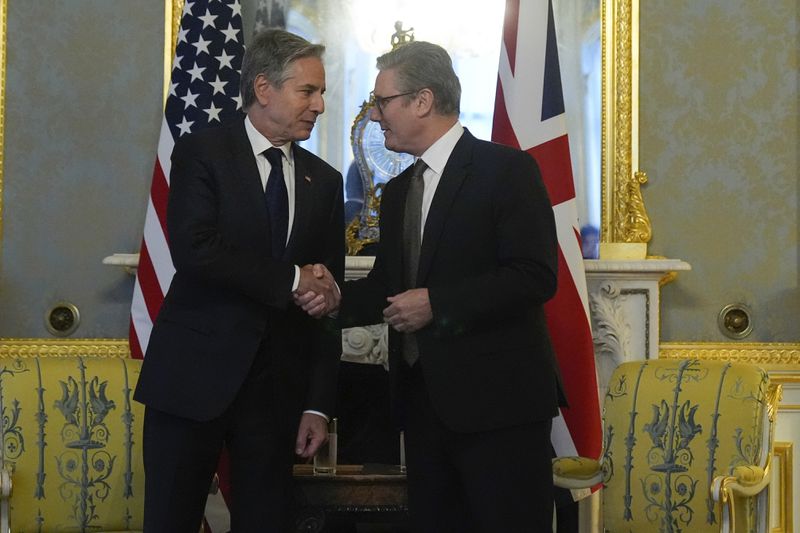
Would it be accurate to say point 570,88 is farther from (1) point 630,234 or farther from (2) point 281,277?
(2) point 281,277

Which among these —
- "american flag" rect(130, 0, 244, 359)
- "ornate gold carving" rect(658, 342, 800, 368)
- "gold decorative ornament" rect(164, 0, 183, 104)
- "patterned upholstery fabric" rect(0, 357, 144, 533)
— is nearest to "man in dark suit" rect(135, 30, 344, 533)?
"patterned upholstery fabric" rect(0, 357, 144, 533)

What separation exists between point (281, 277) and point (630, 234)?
252cm

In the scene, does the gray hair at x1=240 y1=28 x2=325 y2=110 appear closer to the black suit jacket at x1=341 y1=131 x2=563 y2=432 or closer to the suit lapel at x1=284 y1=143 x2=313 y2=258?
the suit lapel at x1=284 y1=143 x2=313 y2=258

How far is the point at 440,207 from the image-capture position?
7.97ft

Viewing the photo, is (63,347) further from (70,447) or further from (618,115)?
(618,115)

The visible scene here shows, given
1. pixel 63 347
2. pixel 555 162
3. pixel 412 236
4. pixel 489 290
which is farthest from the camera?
pixel 63 347

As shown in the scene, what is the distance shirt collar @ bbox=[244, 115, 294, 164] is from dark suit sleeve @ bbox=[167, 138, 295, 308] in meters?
0.10

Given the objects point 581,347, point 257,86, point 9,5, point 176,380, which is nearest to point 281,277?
point 176,380

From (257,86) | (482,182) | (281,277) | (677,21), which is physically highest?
(677,21)

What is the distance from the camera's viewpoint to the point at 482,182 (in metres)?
2.43

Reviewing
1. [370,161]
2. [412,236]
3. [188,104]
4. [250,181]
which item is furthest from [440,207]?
[370,161]

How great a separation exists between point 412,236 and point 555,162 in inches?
66.9

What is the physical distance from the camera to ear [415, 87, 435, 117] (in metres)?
2.54

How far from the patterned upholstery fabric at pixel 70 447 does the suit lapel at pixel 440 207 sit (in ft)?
4.15
